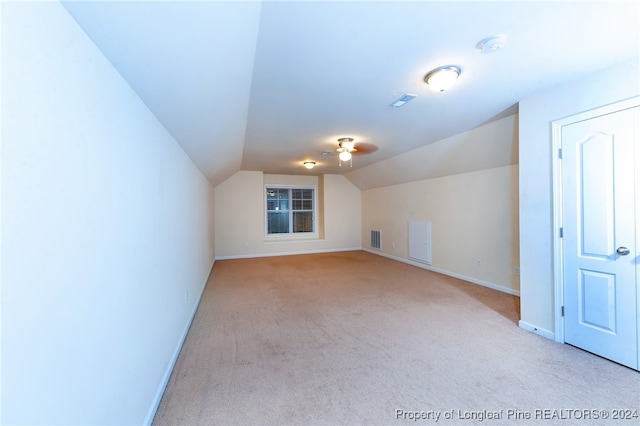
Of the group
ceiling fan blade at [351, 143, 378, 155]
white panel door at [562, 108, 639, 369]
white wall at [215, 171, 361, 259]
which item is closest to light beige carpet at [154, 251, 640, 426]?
white panel door at [562, 108, 639, 369]

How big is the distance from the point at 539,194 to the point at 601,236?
22.1 inches

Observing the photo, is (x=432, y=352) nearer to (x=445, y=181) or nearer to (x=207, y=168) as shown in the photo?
(x=445, y=181)

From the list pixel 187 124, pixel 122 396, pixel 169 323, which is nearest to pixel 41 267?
pixel 122 396

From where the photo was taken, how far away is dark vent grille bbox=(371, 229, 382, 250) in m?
6.93

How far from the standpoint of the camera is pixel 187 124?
2.21 m

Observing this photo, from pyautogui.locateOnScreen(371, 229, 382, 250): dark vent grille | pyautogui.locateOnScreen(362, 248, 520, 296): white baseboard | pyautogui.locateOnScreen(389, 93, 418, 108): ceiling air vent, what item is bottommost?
pyautogui.locateOnScreen(362, 248, 520, 296): white baseboard

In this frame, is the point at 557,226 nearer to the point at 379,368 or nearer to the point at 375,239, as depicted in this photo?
the point at 379,368

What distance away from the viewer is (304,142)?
3.95 meters

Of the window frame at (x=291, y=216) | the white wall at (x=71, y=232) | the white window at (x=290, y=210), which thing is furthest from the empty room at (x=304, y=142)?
the white window at (x=290, y=210)

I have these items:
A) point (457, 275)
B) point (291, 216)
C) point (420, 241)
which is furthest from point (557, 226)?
point (291, 216)

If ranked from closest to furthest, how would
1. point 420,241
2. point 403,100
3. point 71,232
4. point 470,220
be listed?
point 71,232 → point 403,100 → point 470,220 → point 420,241

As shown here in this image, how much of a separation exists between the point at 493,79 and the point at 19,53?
9.00 ft

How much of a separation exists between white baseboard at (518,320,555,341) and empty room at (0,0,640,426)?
0.03m

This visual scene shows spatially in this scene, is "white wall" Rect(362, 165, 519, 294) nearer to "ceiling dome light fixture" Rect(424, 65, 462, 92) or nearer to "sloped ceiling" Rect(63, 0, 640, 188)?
"sloped ceiling" Rect(63, 0, 640, 188)
